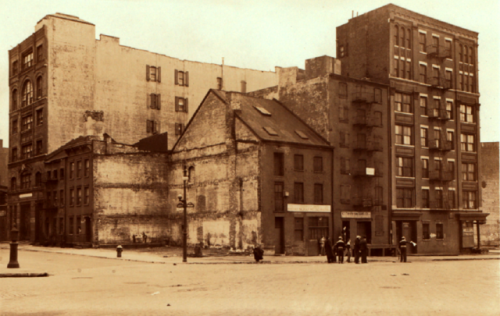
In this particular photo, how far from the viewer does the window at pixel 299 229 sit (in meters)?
46.5

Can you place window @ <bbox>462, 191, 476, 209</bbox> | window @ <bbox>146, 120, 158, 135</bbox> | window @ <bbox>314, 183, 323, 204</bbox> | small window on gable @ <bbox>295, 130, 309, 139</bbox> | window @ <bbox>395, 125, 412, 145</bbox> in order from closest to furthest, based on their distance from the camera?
window @ <bbox>314, 183, 323, 204</bbox> < small window on gable @ <bbox>295, 130, 309, 139</bbox> < window @ <bbox>395, 125, 412, 145</bbox> < window @ <bbox>462, 191, 476, 209</bbox> < window @ <bbox>146, 120, 158, 135</bbox>

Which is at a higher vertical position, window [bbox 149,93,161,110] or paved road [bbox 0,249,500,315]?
window [bbox 149,93,161,110]

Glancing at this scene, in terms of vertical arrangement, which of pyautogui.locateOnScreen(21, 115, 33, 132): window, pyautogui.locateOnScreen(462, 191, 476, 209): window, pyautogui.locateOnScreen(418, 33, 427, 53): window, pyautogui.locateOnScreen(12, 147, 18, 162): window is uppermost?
pyautogui.locateOnScreen(418, 33, 427, 53): window

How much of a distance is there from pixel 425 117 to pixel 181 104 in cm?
2847

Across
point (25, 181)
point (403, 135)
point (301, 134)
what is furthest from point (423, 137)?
point (25, 181)

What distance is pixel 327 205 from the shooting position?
4925cm

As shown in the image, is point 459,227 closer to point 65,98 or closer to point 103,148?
point 103,148

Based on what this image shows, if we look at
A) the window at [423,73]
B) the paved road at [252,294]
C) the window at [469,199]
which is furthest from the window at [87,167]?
the window at [469,199]

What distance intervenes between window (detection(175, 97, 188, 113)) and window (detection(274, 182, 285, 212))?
90.0 feet

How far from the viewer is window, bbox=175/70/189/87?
232ft

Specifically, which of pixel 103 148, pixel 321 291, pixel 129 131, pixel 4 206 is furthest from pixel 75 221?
pixel 321 291

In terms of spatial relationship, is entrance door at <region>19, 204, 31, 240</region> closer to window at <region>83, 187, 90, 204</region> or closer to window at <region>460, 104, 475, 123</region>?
window at <region>83, 187, 90, 204</region>

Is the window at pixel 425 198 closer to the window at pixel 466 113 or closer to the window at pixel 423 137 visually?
the window at pixel 423 137

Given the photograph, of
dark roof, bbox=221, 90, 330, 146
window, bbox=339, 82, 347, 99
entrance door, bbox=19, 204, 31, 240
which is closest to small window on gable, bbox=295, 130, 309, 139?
dark roof, bbox=221, 90, 330, 146
